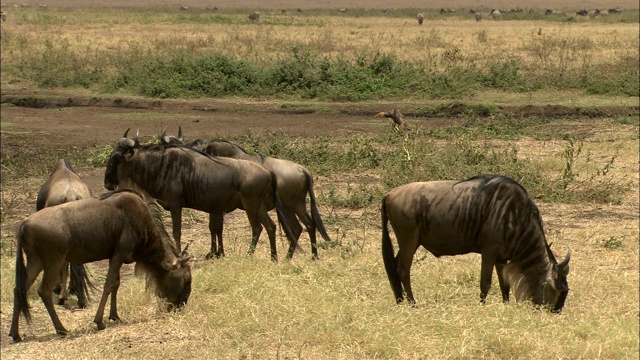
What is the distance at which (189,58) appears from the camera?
23125mm

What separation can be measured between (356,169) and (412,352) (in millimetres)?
7477

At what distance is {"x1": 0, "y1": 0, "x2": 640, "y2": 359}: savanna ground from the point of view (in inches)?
263

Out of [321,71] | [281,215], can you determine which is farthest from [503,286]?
[321,71]

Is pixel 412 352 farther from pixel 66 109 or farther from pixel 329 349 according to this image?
pixel 66 109

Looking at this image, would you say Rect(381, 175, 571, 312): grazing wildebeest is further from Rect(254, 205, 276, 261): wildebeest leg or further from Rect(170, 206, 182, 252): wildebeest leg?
Rect(170, 206, 182, 252): wildebeest leg

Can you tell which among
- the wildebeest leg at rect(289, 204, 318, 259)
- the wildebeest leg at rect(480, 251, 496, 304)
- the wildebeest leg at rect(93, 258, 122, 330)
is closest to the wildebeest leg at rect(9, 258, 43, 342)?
the wildebeest leg at rect(93, 258, 122, 330)

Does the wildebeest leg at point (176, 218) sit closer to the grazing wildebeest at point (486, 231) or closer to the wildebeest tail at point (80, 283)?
the wildebeest tail at point (80, 283)

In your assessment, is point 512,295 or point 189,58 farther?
point 189,58

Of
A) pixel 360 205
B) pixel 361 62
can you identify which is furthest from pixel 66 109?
pixel 360 205

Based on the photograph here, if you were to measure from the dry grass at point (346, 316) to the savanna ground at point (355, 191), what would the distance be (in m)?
0.02

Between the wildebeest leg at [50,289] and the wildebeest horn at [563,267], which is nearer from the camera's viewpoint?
the wildebeest horn at [563,267]

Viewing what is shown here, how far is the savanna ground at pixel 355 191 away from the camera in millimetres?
6691

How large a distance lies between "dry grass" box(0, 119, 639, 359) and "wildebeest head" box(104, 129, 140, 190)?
0.87 m

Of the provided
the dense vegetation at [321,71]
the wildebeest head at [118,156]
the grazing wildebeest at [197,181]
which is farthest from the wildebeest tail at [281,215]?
the dense vegetation at [321,71]
